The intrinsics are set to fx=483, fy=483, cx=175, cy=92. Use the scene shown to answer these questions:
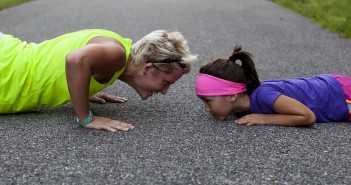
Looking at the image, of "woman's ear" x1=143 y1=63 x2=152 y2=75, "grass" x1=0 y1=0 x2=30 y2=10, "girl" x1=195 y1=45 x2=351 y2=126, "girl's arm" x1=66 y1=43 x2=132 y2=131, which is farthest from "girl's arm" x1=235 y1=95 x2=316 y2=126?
"grass" x1=0 y1=0 x2=30 y2=10

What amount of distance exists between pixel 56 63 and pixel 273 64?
3.20 metres

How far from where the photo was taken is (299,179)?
243 centimetres

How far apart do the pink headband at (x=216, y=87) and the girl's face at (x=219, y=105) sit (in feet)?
0.14

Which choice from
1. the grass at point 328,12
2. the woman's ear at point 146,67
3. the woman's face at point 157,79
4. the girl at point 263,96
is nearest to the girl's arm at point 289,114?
the girl at point 263,96

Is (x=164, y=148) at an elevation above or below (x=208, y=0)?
above

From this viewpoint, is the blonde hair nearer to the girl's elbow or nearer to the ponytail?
the ponytail

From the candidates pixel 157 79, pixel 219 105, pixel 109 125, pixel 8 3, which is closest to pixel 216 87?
pixel 219 105

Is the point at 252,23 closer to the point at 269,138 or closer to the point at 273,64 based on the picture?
the point at 273,64

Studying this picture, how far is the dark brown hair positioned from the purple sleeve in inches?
2.3

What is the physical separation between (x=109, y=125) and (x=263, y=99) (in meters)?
1.09

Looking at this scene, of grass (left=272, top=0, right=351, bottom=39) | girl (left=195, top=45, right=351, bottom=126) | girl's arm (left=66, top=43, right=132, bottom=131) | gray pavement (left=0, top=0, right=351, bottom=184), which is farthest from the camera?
grass (left=272, top=0, right=351, bottom=39)

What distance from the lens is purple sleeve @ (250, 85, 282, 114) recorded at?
3346 mm

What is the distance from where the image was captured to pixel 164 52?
3305 millimetres

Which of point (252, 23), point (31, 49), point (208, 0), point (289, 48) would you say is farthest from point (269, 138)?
point (208, 0)
